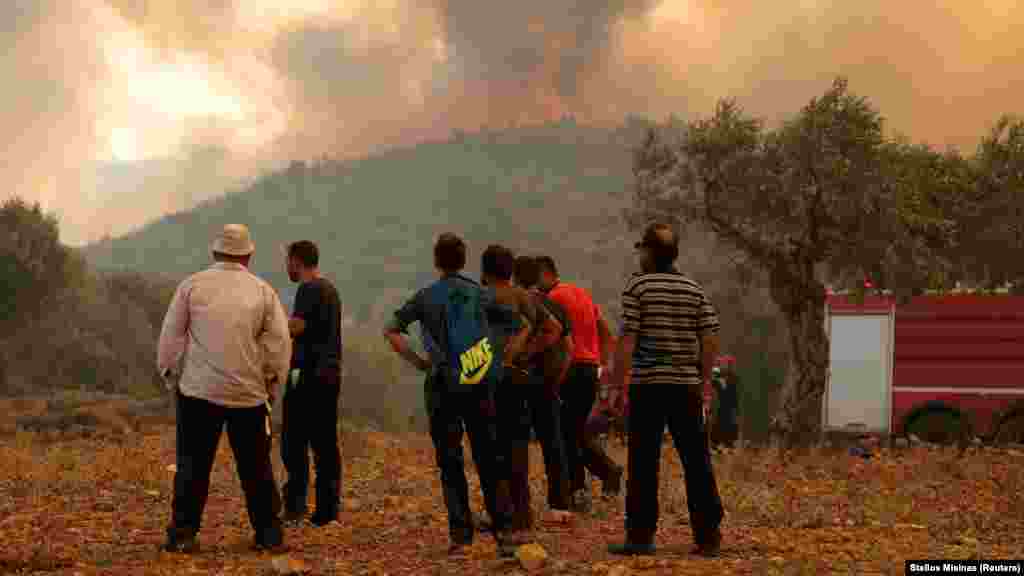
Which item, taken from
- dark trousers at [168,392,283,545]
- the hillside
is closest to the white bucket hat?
dark trousers at [168,392,283,545]

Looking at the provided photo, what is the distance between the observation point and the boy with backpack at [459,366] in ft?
28.9

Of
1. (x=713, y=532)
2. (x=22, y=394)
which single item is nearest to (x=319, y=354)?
(x=713, y=532)

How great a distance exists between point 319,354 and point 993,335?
1780cm

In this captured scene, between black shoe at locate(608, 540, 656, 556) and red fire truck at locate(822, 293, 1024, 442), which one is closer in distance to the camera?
black shoe at locate(608, 540, 656, 556)

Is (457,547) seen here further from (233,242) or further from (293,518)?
(233,242)

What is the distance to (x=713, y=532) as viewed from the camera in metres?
9.11

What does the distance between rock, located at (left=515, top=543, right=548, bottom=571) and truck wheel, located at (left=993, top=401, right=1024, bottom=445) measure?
57.1 ft

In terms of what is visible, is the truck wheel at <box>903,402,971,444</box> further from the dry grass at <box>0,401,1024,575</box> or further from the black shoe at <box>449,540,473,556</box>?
the black shoe at <box>449,540,473,556</box>

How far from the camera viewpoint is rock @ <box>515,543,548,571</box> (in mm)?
8406

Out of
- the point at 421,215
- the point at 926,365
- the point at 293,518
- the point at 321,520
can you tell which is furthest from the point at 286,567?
the point at 421,215

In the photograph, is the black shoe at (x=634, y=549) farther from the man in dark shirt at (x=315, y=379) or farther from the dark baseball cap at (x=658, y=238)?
the man in dark shirt at (x=315, y=379)

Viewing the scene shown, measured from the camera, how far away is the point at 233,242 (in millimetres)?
9336

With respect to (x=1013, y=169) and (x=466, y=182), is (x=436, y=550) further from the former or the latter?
(x=466, y=182)

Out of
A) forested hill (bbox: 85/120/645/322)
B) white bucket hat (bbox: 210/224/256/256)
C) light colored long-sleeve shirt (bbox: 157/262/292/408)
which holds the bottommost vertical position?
light colored long-sleeve shirt (bbox: 157/262/292/408)
